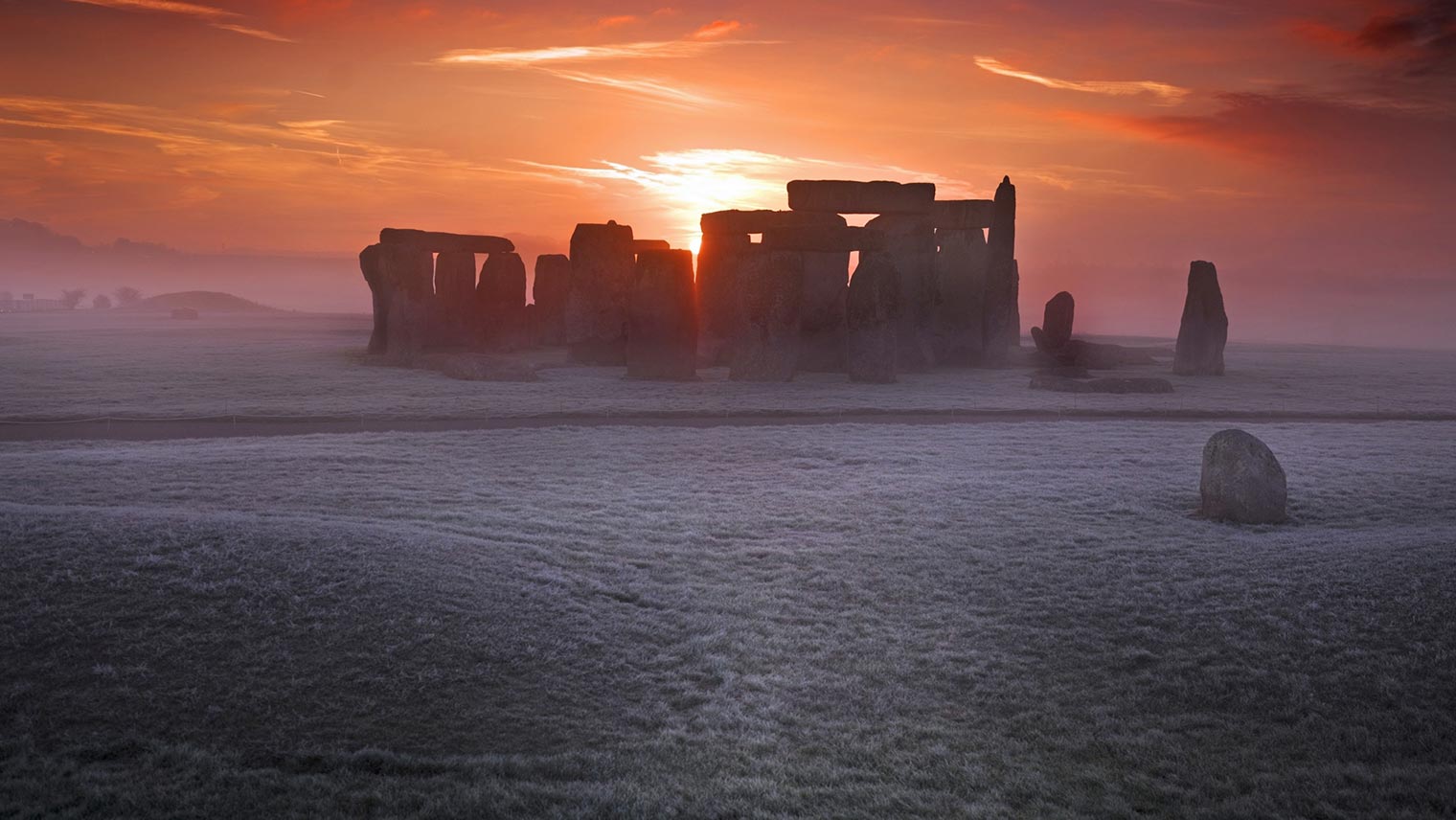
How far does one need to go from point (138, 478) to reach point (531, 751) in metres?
9.56

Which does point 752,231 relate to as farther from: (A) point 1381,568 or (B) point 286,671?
(B) point 286,671

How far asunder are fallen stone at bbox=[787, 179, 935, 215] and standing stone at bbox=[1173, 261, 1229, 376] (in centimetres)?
822

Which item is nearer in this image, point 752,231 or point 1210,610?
point 1210,610

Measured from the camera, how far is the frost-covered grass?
6293 millimetres

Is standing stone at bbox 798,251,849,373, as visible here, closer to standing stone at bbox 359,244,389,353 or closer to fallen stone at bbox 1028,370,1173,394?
fallen stone at bbox 1028,370,1173,394

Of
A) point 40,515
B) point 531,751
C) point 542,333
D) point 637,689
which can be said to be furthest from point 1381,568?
point 542,333

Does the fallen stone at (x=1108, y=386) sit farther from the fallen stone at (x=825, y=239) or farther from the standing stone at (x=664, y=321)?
the standing stone at (x=664, y=321)

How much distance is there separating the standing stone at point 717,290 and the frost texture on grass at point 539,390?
2.43m

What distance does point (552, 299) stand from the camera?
39.2m

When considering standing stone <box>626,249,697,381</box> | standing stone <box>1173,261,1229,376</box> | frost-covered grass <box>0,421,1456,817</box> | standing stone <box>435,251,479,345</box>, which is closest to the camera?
frost-covered grass <box>0,421,1456,817</box>

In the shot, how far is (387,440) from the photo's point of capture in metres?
17.9

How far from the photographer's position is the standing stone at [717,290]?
105 feet

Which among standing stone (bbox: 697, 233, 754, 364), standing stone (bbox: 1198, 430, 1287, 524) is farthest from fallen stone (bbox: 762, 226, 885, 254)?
standing stone (bbox: 1198, 430, 1287, 524)

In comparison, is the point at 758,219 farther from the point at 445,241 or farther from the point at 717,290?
the point at 445,241
